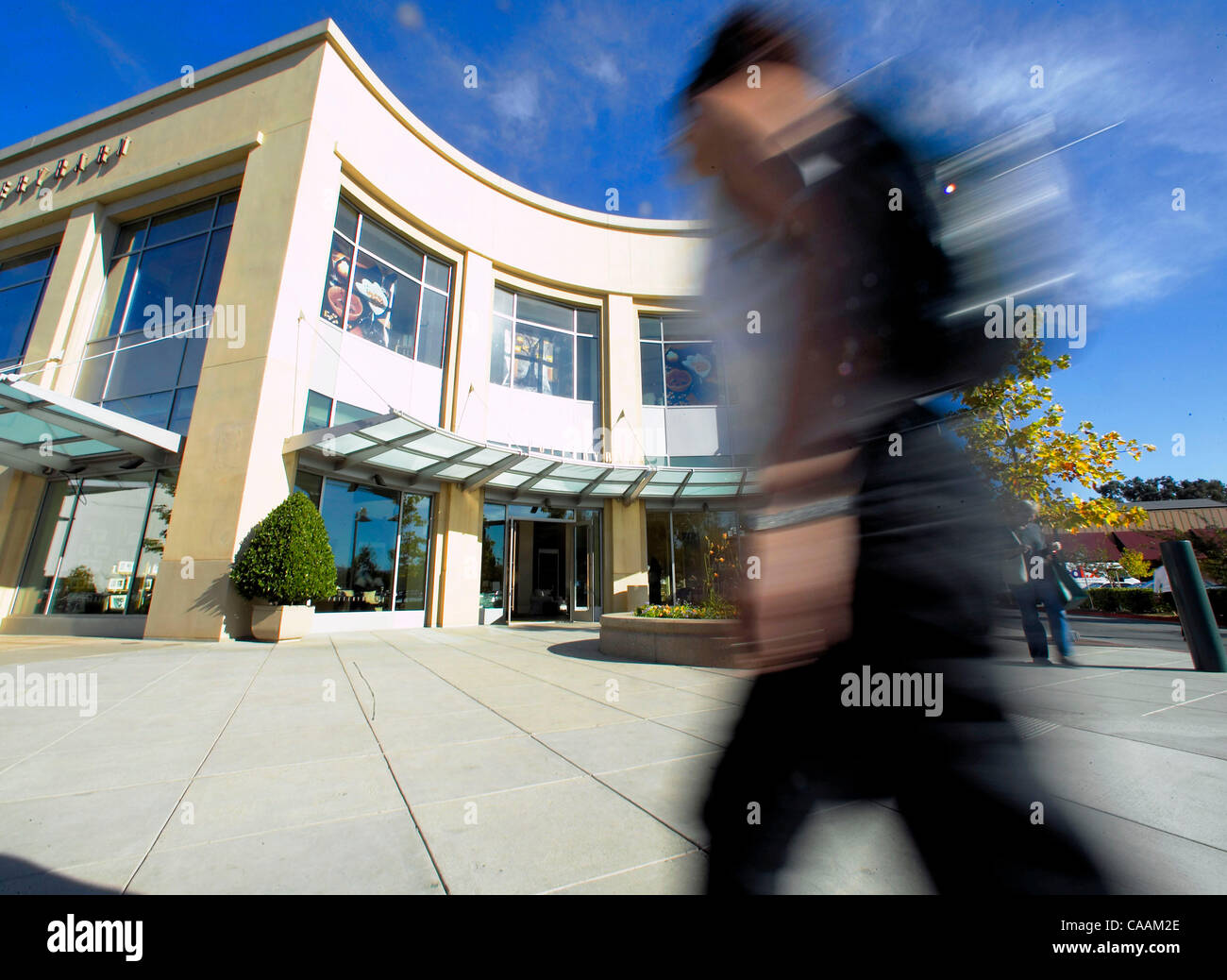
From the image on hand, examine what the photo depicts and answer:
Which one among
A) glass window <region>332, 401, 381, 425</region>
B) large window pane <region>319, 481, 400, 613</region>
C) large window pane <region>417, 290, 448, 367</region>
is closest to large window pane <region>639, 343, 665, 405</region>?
large window pane <region>417, 290, 448, 367</region>

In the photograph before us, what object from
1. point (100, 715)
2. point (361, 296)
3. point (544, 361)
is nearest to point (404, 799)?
point (100, 715)

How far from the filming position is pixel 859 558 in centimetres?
→ 95

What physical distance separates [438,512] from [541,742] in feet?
34.4

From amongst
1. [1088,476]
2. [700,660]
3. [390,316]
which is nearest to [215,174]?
[390,316]

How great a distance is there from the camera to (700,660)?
618 cm

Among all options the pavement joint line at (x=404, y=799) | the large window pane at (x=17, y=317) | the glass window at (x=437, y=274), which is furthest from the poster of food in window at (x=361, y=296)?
the pavement joint line at (x=404, y=799)

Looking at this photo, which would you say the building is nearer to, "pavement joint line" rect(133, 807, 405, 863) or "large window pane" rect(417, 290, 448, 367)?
"large window pane" rect(417, 290, 448, 367)

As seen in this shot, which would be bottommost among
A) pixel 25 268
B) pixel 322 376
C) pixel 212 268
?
pixel 322 376

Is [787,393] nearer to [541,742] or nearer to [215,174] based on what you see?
[541,742]

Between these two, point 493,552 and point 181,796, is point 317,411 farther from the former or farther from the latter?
point 181,796

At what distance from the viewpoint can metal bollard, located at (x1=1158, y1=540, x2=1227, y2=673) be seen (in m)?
4.75

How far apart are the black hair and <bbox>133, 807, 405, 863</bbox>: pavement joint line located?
8.60 ft

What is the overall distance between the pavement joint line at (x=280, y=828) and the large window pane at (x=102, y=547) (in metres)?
11.4

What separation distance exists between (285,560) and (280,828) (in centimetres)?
739
